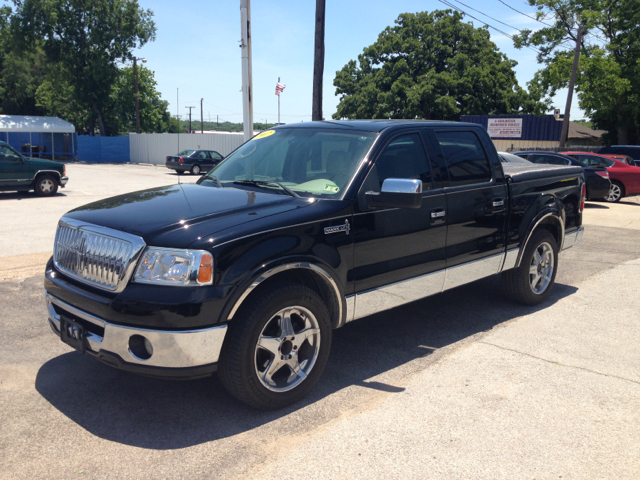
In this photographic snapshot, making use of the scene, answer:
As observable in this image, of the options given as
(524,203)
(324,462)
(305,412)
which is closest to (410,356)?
(305,412)

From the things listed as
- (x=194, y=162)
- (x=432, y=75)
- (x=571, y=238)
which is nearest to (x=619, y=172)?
(x=571, y=238)

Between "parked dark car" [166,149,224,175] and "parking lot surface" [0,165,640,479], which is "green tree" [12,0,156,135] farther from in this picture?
"parking lot surface" [0,165,640,479]

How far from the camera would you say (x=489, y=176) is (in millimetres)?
5277

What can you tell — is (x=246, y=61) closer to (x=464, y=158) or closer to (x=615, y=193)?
(x=464, y=158)

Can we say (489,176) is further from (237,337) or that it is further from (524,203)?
(237,337)

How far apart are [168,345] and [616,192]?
18.7 meters

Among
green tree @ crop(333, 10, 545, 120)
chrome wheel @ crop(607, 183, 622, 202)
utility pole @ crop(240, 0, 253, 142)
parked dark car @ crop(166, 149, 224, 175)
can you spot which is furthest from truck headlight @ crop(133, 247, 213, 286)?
green tree @ crop(333, 10, 545, 120)

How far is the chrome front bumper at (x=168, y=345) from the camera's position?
3.12 m

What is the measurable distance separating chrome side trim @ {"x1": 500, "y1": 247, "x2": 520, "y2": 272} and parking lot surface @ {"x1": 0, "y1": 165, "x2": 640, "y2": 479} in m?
0.54

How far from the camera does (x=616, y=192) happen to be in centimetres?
1838

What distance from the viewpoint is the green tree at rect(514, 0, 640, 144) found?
105 feet

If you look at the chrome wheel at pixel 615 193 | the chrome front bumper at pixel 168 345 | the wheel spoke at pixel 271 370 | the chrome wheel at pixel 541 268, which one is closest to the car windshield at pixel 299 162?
the wheel spoke at pixel 271 370

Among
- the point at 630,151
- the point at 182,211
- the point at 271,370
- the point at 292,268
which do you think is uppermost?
→ the point at 630,151

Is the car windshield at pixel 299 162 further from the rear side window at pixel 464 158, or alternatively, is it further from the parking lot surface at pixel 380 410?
the parking lot surface at pixel 380 410
